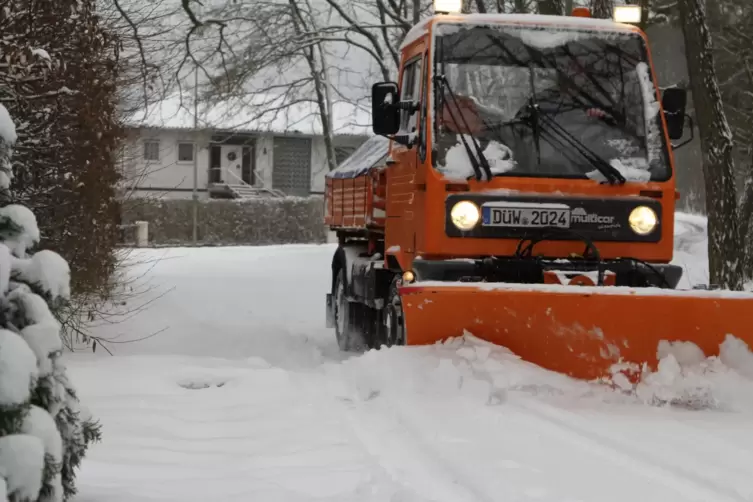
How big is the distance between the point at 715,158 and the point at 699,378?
23.3 ft

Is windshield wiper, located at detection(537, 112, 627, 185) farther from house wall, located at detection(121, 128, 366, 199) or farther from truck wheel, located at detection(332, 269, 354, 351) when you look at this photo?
house wall, located at detection(121, 128, 366, 199)

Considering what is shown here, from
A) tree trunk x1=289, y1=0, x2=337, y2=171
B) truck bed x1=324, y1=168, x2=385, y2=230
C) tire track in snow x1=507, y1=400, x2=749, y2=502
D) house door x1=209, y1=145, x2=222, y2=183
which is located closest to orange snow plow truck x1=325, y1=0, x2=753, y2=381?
tire track in snow x1=507, y1=400, x2=749, y2=502

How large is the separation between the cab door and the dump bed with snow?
2.00 ft

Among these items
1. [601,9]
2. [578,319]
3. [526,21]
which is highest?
[601,9]

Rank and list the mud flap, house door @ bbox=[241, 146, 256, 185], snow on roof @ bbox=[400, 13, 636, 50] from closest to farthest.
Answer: snow on roof @ bbox=[400, 13, 636, 50] < the mud flap < house door @ bbox=[241, 146, 256, 185]

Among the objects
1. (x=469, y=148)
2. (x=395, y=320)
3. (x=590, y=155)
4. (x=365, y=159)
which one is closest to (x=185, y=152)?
(x=365, y=159)

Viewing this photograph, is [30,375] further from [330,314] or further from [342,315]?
[330,314]

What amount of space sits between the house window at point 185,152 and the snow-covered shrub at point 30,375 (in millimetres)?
44234

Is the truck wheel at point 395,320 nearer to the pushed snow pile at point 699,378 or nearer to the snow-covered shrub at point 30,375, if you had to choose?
the pushed snow pile at point 699,378

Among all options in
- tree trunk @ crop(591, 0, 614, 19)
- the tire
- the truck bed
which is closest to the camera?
the truck bed

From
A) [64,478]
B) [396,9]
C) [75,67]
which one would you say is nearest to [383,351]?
[64,478]

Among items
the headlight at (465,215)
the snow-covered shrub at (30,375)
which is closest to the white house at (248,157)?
the headlight at (465,215)

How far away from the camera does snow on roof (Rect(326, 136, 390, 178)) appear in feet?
32.5

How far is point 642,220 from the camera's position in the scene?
7395 mm
